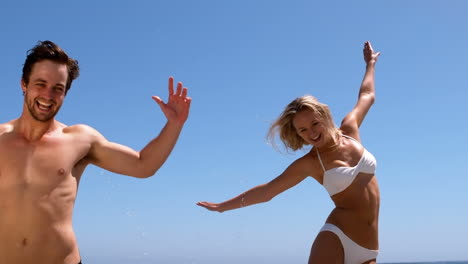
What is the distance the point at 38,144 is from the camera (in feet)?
16.9

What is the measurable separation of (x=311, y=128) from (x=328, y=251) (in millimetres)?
1564

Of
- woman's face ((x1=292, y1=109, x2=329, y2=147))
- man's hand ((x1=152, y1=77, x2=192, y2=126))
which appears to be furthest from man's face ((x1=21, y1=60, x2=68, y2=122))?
woman's face ((x1=292, y1=109, x2=329, y2=147))

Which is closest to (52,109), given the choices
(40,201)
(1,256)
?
(40,201)

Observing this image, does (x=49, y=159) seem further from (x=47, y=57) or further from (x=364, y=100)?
(x=364, y=100)

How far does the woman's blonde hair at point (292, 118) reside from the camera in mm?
7297

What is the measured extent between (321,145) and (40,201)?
3.68 metres

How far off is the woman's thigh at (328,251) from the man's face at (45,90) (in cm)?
350

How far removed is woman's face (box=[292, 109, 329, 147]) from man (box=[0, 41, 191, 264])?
220 cm

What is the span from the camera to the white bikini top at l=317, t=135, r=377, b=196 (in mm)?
6938

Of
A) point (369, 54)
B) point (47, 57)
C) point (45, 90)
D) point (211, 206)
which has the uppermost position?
point (369, 54)

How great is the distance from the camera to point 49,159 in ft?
16.7

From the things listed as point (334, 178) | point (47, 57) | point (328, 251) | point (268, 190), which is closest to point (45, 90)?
point (47, 57)

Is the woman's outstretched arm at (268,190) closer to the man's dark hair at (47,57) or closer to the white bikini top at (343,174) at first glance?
the white bikini top at (343,174)

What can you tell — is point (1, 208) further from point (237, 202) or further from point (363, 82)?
point (363, 82)
